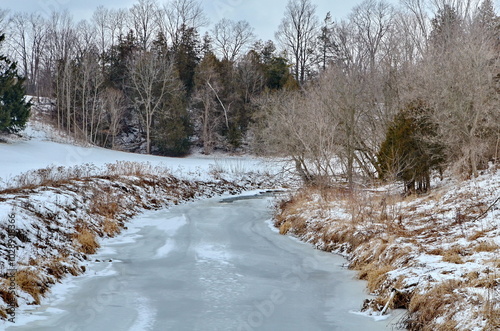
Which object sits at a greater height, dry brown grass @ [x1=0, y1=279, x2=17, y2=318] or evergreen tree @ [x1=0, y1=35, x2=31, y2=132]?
evergreen tree @ [x1=0, y1=35, x2=31, y2=132]

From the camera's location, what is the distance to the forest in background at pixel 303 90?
44.1ft

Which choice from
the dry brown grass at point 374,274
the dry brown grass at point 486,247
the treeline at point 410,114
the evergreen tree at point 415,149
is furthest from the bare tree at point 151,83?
the dry brown grass at point 486,247

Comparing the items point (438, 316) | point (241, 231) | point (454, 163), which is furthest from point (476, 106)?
point (438, 316)

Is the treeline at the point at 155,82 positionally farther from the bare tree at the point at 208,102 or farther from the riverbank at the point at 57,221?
the riverbank at the point at 57,221

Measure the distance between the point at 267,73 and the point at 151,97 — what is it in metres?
11.3

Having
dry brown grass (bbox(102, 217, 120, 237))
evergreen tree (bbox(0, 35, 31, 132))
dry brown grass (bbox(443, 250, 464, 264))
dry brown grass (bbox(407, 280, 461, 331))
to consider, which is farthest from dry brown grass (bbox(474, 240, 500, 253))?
evergreen tree (bbox(0, 35, 31, 132))

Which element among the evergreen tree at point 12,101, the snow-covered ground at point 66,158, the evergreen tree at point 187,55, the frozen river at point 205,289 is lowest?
the frozen river at point 205,289

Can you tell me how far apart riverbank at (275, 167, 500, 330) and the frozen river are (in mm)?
447

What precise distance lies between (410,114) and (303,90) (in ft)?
35.6

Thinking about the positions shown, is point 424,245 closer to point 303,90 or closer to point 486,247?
point 486,247

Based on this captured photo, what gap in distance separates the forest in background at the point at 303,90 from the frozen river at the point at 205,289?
434 centimetres

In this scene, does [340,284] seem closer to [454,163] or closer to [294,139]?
[454,163]

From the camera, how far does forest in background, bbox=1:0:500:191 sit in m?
13.5

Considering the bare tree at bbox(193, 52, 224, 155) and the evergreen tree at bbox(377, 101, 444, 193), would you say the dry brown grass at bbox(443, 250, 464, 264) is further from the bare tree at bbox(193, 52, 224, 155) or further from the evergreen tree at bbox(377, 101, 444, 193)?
the bare tree at bbox(193, 52, 224, 155)
